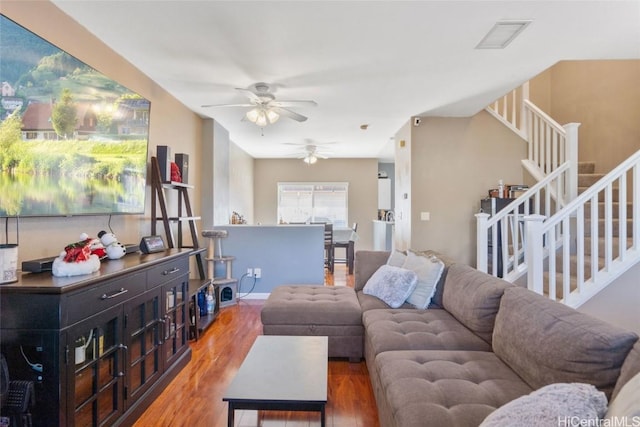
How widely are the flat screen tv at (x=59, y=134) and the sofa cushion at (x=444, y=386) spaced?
2084 mm

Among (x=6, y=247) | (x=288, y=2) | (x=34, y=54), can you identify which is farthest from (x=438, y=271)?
(x=34, y=54)

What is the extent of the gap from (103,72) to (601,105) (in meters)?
5.94

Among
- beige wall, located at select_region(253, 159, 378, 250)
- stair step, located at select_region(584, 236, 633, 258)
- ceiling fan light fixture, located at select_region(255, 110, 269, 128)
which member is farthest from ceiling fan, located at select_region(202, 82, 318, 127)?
beige wall, located at select_region(253, 159, 378, 250)

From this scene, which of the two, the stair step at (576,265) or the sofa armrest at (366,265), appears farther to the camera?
the sofa armrest at (366,265)

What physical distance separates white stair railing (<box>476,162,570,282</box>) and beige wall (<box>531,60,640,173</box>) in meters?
1.25

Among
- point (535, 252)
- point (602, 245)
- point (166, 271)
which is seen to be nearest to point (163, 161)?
point (166, 271)

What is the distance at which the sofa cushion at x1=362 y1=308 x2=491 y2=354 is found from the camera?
2127 millimetres

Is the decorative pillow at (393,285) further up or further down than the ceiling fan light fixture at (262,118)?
further down

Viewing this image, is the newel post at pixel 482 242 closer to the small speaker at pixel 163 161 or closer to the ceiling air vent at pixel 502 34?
the ceiling air vent at pixel 502 34

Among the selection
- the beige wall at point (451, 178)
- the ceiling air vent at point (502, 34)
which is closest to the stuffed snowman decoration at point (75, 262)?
the ceiling air vent at point (502, 34)

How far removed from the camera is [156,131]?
353 cm

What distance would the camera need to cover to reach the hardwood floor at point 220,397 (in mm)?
2105

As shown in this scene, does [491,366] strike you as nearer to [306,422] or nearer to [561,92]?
[306,422]

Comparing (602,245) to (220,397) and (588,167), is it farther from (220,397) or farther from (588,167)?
(220,397)
